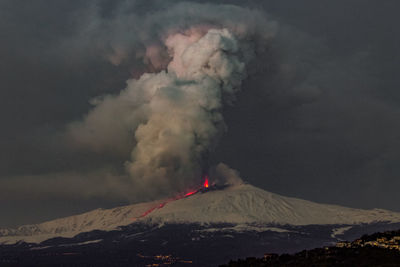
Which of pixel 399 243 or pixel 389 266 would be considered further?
pixel 399 243

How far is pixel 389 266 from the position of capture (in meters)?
67.5

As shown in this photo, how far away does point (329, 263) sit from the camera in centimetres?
7531

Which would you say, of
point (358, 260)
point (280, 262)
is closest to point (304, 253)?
point (280, 262)

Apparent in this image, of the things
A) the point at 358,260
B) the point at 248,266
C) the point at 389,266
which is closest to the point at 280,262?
the point at 248,266

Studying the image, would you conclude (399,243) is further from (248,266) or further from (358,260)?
(248,266)

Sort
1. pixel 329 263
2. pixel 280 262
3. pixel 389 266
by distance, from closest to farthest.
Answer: pixel 389 266 < pixel 329 263 < pixel 280 262

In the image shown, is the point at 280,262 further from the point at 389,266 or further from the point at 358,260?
the point at 389,266

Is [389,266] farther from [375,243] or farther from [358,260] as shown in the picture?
[375,243]

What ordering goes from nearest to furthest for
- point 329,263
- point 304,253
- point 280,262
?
1. point 329,263
2. point 280,262
3. point 304,253

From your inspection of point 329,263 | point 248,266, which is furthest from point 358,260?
point 248,266

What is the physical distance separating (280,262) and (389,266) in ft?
62.1

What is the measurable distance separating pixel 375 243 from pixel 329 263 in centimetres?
2147

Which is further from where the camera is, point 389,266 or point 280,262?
point 280,262

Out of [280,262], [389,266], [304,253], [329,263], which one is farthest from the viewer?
[304,253]
